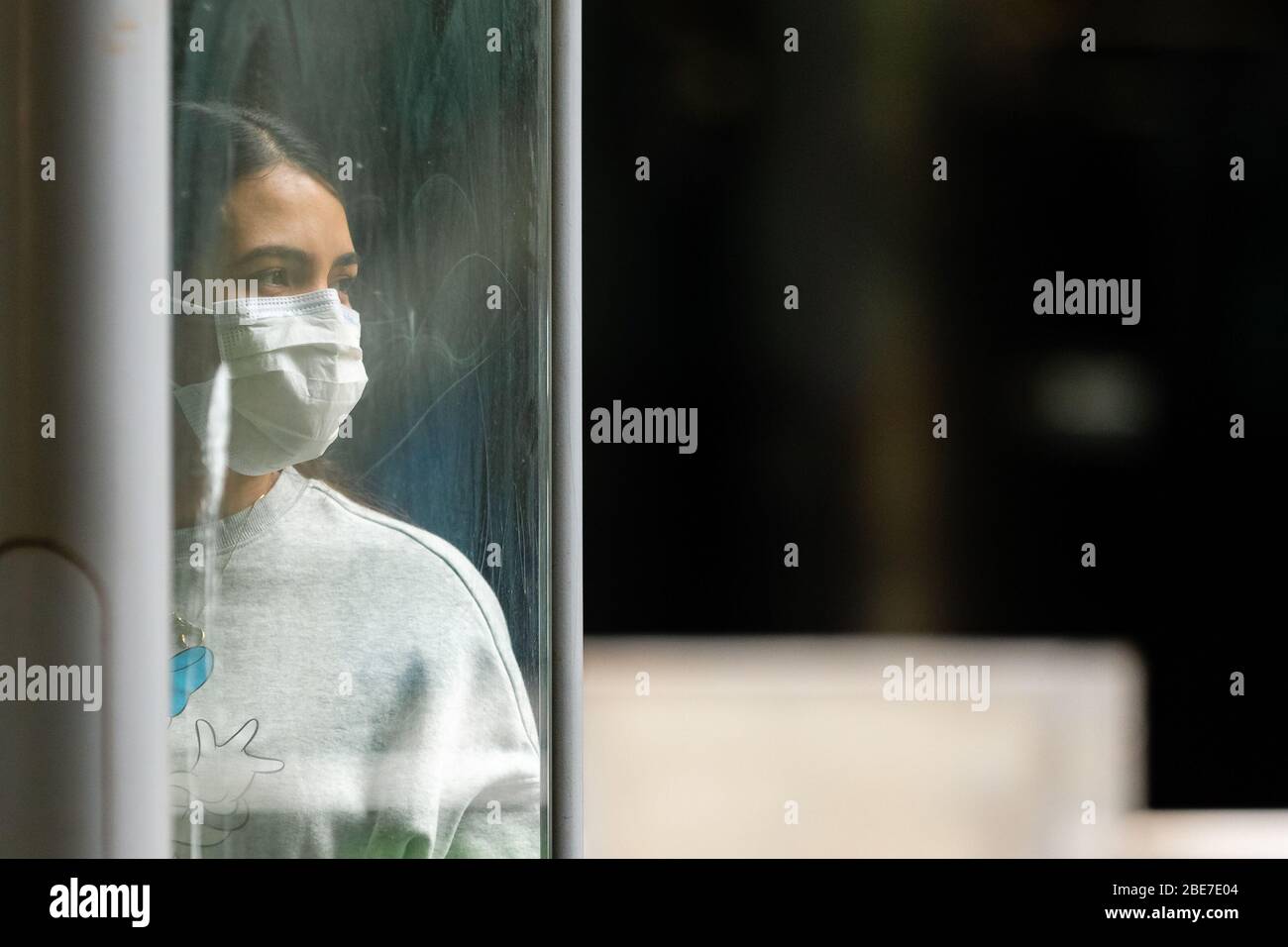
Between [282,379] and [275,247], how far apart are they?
0.21 metres

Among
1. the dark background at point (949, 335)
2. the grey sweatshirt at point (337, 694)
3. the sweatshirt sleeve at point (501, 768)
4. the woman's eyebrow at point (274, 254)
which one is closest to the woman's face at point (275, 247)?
the woman's eyebrow at point (274, 254)

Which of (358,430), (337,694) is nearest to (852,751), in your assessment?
(337,694)

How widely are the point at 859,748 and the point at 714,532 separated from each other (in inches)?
17.3

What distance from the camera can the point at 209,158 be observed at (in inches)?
55.6

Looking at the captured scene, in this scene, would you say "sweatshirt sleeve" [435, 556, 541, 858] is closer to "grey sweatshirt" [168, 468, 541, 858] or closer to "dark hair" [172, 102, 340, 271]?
"grey sweatshirt" [168, 468, 541, 858]

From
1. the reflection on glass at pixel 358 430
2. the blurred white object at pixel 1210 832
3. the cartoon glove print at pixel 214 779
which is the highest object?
the reflection on glass at pixel 358 430

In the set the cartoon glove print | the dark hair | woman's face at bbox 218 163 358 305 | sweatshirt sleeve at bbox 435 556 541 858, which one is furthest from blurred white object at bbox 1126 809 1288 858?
the dark hair

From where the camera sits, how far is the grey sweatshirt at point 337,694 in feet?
4.68

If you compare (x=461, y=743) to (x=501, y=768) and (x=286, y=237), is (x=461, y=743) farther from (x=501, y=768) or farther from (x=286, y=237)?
(x=286, y=237)

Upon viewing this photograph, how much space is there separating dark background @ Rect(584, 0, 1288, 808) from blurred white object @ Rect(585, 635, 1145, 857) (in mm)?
54

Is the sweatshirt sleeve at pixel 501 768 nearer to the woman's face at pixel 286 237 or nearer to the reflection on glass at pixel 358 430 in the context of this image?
the reflection on glass at pixel 358 430

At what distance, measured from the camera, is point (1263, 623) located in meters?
1.49

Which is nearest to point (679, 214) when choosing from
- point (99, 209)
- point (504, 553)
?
point (504, 553)
